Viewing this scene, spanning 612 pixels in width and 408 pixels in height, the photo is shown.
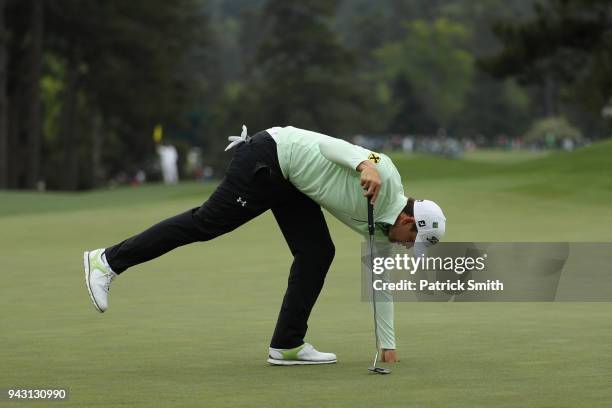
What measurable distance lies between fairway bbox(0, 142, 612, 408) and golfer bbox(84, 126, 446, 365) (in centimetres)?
39

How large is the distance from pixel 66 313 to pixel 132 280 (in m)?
3.75

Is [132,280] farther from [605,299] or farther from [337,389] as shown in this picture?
[337,389]

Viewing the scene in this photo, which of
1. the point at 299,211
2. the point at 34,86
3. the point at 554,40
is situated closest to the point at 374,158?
the point at 299,211

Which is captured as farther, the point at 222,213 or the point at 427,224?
the point at 222,213

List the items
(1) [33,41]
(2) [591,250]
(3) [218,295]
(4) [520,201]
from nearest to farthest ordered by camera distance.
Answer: (3) [218,295], (2) [591,250], (4) [520,201], (1) [33,41]

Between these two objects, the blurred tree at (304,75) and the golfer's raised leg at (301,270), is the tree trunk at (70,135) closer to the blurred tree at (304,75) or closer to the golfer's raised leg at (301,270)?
the blurred tree at (304,75)

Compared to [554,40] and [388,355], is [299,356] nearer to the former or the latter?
[388,355]

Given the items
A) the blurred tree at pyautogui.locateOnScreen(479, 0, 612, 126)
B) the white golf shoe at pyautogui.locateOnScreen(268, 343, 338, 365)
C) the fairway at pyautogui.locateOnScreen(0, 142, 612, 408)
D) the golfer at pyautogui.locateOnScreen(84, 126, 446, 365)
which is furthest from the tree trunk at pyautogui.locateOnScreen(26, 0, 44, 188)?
the white golf shoe at pyautogui.locateOnScreen(268, 343, 338, 365)

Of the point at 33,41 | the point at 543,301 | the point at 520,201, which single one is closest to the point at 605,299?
the point at 543,301

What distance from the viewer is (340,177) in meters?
9.62

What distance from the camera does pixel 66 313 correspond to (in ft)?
44.7

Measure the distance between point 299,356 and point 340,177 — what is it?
4.09 ft

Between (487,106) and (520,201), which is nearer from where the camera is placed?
(520,201)

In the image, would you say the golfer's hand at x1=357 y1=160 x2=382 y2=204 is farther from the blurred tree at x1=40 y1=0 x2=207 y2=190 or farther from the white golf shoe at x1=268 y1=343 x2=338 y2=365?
the blurred tree at x1=40 y1=0 x2=207 y2=190
